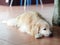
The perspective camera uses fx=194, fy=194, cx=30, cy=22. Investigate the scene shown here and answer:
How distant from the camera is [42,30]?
2.38 meters

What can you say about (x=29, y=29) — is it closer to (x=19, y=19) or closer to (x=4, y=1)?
(x=19, y=19)

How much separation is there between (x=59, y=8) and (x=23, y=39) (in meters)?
1.05

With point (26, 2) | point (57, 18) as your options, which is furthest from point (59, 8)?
point (26, 2)

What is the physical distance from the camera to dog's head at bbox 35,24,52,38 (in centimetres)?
237

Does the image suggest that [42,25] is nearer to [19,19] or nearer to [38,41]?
[38,41]

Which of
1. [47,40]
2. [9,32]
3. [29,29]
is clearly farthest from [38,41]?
[9,32]

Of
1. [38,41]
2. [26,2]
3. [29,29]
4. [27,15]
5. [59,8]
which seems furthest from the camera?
[26,2]

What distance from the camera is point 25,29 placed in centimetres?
261

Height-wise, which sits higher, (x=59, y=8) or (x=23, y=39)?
(x=59, y=8)

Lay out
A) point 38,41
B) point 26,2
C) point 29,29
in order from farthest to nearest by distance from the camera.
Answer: point 26,2, point 29,29, point 38,41

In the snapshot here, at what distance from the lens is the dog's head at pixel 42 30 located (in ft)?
7.78

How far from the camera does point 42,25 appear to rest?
7.84 ft

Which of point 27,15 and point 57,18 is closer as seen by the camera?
point 27,15

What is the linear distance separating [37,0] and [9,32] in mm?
3160
